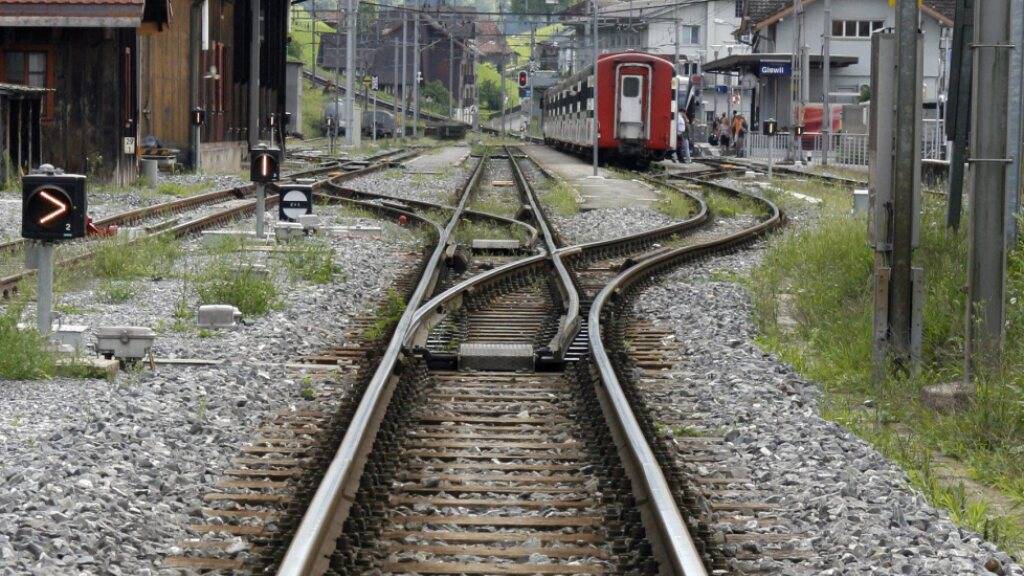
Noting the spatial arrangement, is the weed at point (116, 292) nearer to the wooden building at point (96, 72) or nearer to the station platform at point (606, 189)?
the station platform at point (606, 189)

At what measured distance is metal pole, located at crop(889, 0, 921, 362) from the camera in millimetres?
8992

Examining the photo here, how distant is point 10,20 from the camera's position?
2617cm

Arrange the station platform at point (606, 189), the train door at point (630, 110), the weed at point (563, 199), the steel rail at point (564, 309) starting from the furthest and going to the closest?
1. the train door at point (630, 110)
2. the station platform at point (606, 189)
3. the weed at point (563, 199)
4. the steel rail at point (564, 309)

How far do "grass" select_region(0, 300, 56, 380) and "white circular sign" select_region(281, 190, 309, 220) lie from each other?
31.9 ft

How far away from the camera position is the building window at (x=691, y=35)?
368ft

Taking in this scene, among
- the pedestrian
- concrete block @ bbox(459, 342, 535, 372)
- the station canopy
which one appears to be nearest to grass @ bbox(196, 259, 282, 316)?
concrete block @ bbox(459, 342, 535, 372)

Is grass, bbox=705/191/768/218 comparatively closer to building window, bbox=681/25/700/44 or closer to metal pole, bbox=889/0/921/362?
metal pole, bbox=889/0/921/362

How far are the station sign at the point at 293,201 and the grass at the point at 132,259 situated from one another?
→ 3.42 meters

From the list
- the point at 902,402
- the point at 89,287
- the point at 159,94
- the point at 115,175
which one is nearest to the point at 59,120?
the point at 115,175

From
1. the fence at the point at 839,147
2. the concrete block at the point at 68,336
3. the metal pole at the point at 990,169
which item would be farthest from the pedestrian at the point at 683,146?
the concrete block at the point at 68,336

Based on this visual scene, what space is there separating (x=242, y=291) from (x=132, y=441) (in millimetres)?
4495

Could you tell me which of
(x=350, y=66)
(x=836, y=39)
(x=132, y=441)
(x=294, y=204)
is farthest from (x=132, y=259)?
(x=836, y=39)

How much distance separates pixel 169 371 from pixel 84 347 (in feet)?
3.07

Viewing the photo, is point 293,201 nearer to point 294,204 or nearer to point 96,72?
point 294,204
